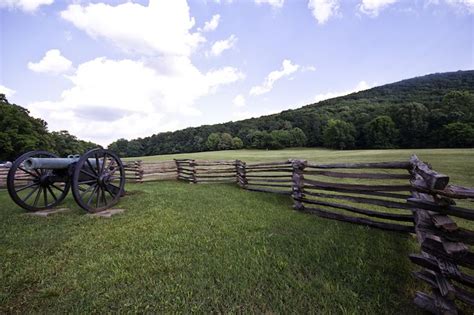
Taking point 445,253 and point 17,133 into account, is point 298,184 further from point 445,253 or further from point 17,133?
point 17,133

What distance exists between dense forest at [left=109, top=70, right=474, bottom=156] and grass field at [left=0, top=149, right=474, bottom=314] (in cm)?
4476

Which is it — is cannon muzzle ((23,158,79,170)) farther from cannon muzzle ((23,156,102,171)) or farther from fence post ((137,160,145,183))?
fence post ((137,160,145,183))

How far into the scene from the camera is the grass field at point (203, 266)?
2.76 metres

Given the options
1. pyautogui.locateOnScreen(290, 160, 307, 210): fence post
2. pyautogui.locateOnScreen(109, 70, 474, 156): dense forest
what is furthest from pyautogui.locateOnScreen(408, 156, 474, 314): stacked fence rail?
pyautogui.locateOnScreen(109, 70, 474, 156): dense forest

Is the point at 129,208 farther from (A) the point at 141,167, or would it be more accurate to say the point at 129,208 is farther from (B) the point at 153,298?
(A) the point at 141,167

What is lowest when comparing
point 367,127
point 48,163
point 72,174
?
point 367,127

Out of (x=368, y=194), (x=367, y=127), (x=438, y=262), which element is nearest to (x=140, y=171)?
(x=368, y=194)

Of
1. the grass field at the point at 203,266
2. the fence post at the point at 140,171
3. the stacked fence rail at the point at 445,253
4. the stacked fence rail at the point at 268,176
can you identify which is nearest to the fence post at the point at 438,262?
the stacked fence rail at the point at 445,253

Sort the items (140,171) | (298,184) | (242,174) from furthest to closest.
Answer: (140,171), (242,174), (298,184)

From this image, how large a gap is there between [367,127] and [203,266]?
5235 cm

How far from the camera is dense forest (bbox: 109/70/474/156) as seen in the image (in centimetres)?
4112

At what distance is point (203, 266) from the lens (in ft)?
11.6

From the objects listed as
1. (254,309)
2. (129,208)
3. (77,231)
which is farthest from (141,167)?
(254,309)

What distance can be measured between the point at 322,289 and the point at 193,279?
1.68 metres
